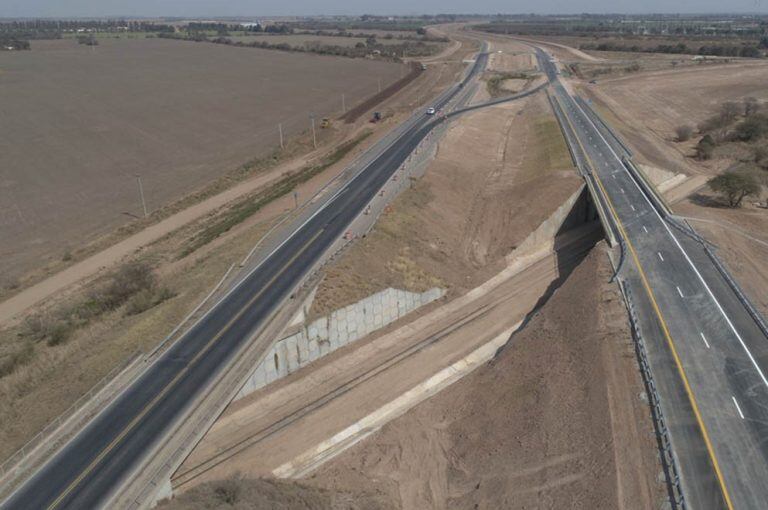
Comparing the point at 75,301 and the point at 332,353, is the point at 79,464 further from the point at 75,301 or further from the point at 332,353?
the point at 75,301

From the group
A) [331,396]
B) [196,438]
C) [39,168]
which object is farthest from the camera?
[39,168]

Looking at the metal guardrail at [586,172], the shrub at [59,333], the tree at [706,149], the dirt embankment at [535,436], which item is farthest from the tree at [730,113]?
the shrub at [59,333]

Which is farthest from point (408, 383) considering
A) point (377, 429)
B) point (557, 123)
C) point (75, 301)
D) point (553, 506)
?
point (557, 123)

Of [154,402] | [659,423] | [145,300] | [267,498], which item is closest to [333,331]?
[154,402]

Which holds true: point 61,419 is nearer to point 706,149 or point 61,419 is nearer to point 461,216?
point 461,216

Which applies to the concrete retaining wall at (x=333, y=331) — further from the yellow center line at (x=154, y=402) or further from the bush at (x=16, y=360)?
the bush at (x=16, y=360)

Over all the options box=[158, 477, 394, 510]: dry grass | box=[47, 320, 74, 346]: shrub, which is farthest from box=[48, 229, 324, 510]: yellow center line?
box=[47, 320, 74, 346]: shrub

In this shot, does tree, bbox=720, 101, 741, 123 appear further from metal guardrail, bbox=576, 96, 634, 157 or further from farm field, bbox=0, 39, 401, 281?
farm field, bbox=0, 39, 401, 281
